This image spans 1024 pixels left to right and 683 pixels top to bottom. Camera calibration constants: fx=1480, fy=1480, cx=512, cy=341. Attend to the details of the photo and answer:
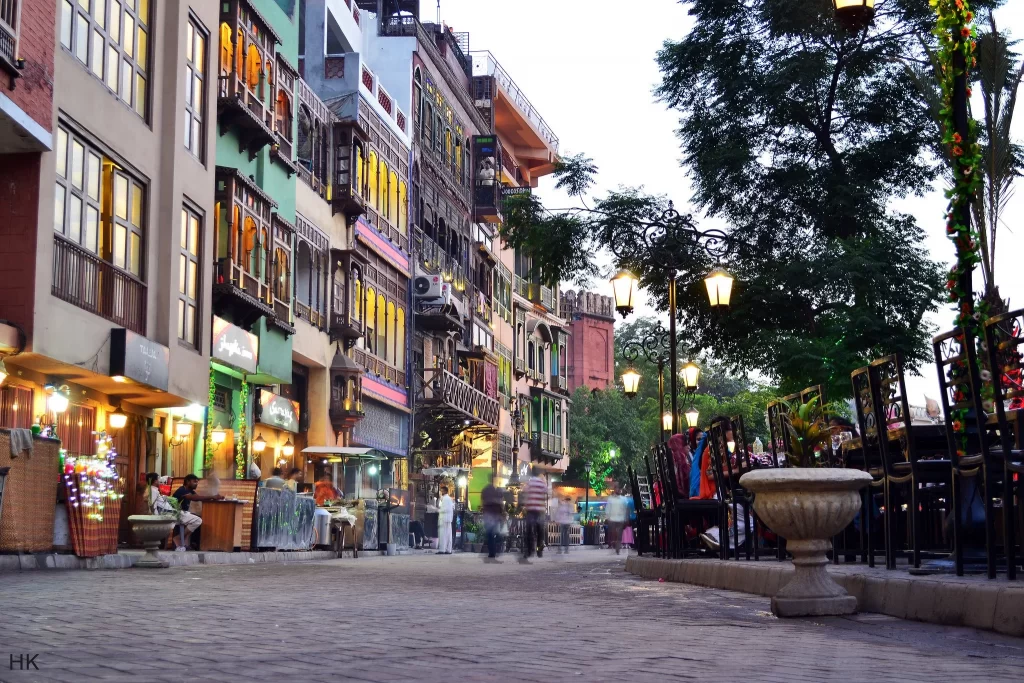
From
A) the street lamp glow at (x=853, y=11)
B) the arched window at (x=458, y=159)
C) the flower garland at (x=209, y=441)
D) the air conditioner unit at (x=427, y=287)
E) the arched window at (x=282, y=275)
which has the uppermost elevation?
the arched window at (x=458, y=159)

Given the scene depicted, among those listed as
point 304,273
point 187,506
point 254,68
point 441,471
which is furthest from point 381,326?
point 187,506

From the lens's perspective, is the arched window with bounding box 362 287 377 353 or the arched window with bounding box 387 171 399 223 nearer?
the arched window with bounding box 362 287 377 353

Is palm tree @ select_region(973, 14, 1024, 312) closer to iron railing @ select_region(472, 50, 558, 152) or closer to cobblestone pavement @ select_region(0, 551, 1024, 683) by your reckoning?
cobblestone pavement @ select_region(0, 551, 1024, 683)

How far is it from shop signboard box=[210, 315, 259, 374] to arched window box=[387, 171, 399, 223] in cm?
1474

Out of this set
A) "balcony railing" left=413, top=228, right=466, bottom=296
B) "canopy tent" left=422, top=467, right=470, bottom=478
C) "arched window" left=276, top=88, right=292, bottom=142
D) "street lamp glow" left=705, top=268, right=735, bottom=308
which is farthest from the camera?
"balcony railing" left=413, top=228, right=466, bottom=296

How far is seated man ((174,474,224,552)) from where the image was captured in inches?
953

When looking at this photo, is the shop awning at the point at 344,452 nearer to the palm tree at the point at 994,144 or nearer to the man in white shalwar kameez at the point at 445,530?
the man in white shalwar kameez at the point at 445,530

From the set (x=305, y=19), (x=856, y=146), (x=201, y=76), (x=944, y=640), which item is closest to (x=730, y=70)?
(x=856, y=146)

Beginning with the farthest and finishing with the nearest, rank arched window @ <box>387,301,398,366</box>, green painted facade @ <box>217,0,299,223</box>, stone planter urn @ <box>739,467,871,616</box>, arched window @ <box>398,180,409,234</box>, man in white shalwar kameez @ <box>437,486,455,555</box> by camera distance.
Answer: arched window @ <box>398,180,409,234</box>
arched window @ <box>387,301,398,366</box>
man in white shalwar kameez @ <box>437,486,455,555</box>
green painted facade @ <box>217,0,299,223</box>
stone planter urn @ <box>739,467,871,616</box>

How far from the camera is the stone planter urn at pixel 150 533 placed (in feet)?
62.0

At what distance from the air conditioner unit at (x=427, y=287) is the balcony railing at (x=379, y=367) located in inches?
125

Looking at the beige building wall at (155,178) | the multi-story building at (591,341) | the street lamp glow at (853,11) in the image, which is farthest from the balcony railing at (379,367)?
the multi-story building at (591,341)

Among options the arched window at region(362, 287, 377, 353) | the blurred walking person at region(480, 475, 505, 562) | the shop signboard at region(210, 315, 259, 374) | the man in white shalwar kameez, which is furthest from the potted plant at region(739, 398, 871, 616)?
the arched window at region(362, 287, 377, 353)

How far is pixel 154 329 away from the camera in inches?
1047
